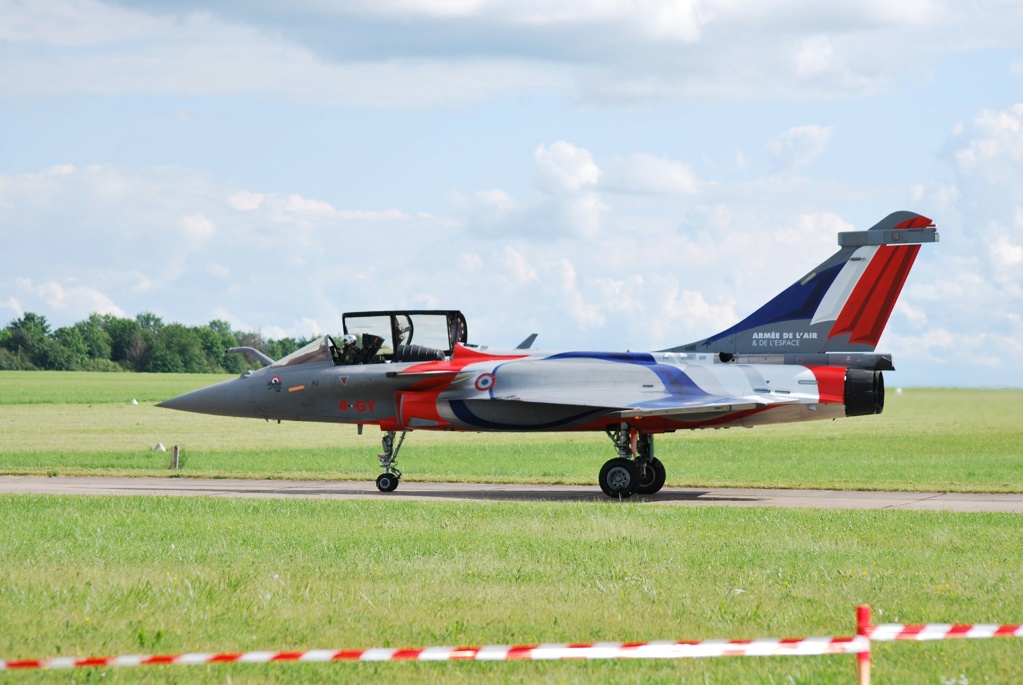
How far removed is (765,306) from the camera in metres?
22.5

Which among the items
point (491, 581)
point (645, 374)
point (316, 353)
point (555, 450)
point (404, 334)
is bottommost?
point (491, 581)

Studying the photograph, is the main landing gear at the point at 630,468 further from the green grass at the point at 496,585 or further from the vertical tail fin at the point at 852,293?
the green grass at the point at 496,585

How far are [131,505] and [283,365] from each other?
628 centimetres

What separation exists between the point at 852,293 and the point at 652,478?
5.06m

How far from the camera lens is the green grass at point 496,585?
8.78m

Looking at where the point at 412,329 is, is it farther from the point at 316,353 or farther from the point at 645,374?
the point at 645,374

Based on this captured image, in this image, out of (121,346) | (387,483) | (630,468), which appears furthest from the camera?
(121,346)

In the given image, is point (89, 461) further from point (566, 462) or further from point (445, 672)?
point (445, 672)

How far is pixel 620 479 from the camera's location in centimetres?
2200

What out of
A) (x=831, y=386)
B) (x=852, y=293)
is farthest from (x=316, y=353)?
(x=852, y=293)

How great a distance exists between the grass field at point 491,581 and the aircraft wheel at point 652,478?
141 inches

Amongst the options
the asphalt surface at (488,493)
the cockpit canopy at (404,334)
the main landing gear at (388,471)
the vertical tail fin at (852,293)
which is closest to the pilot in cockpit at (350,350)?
the cockpit canopy at (404,334)

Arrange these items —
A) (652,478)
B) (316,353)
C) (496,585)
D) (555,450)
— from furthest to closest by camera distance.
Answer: (555,450)
(316,353)
(652,478)
(496,585)

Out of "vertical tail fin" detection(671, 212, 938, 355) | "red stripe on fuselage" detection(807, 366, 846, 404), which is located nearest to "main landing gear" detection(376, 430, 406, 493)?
"vertical tail fin" detection(671, 212, 938, 355)
